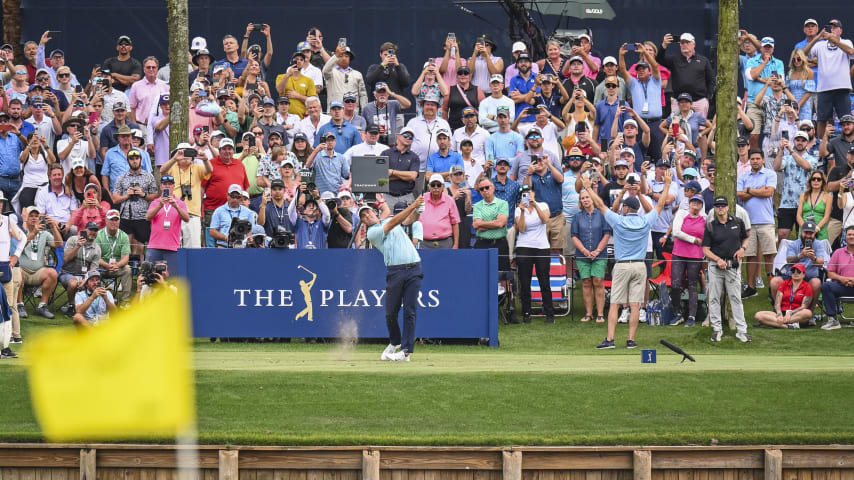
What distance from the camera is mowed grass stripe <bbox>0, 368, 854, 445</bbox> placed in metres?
13.6

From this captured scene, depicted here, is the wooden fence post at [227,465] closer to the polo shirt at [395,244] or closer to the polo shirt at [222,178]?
the polo shirt at [395,244]

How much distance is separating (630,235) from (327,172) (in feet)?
18.4

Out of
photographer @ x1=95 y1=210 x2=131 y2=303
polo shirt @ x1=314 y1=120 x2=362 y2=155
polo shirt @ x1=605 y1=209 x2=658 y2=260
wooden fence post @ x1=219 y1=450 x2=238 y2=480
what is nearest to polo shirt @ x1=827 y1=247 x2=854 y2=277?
polo shirt @ x1=605 y1=209 x2=658 y2=260

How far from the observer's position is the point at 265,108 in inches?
902

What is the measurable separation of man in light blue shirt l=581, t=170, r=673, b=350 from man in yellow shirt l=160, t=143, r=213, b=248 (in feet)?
20.6

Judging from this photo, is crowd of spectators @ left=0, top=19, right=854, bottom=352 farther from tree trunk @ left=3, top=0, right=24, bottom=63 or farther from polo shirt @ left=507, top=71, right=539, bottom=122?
tree trunk @ left=3, top=0, right=24, bottom=63

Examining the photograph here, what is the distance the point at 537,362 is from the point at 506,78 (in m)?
9.66

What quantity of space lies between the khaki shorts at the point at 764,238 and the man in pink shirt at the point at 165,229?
29.1 ft

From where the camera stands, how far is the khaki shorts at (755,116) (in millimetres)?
24938

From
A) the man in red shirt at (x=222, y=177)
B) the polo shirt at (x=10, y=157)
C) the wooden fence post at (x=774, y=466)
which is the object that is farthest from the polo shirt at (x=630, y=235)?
the polo shirt at (x=10, y=157)

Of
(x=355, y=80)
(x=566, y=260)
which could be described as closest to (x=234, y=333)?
(x=566, y=260)

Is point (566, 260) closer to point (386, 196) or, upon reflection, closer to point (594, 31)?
point (386, 196)

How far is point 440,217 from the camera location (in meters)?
20.4

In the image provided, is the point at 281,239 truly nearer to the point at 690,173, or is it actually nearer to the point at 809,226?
the point at 690,173
